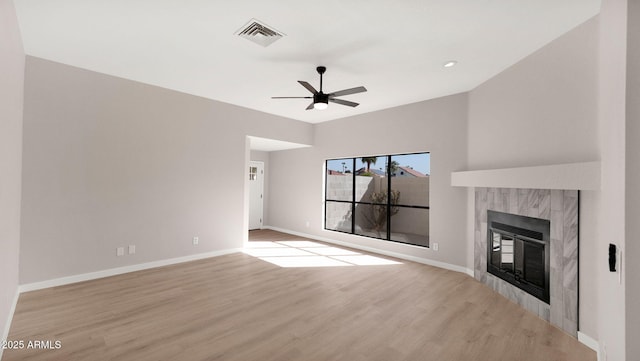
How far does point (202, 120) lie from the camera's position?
16.5 ft

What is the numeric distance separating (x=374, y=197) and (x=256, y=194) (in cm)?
339

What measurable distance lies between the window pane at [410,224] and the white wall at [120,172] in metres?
3.88

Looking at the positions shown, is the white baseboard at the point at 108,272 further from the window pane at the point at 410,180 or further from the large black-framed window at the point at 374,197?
the window pane at the point at 410,180

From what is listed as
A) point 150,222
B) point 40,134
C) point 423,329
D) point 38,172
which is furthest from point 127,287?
point 423,329

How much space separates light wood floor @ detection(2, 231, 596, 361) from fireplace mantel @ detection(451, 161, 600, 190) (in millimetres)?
1416

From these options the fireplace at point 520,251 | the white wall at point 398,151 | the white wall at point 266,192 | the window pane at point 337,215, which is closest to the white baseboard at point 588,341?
the fireplace at point 520,251

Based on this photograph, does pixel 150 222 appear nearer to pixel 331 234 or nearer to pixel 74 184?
pixel 74 184

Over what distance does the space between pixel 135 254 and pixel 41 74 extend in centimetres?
268

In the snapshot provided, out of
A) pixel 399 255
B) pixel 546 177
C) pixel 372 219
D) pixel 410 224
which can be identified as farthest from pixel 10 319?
pixel 410 224

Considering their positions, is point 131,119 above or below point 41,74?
below

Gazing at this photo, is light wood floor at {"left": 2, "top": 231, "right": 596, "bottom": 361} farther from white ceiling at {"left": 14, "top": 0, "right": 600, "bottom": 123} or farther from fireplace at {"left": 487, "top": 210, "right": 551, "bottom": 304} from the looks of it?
white ceiling at {"left": 14, "top": 0, "right": 600, "bottom": 123}

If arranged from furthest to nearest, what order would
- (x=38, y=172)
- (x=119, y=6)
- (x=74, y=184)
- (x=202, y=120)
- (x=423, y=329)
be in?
(x=202, y=120) → (x=74, y=184) → (x=38, y=172) → (x=423, y=329) → (x=119, y=6)

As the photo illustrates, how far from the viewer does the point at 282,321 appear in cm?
279

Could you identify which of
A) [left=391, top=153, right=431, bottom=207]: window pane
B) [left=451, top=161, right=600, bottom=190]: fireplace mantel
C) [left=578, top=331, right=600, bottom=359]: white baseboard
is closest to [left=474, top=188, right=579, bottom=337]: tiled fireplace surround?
[left=578, top=331, right=600, bottom=359]: white baseboard
